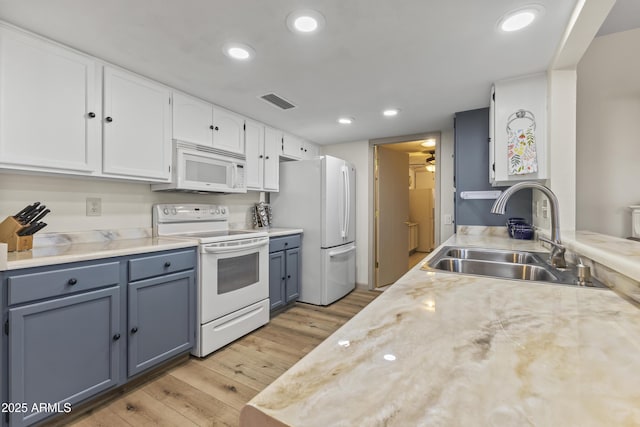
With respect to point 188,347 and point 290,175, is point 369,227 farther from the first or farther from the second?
point 188,347

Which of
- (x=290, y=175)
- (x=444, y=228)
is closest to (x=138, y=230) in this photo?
(x=290, y=175)

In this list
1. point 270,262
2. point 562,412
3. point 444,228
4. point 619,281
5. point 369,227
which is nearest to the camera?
point 562,412

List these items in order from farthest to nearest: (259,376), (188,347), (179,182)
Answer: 1. (179,182)
2. (188,347)
3. (259,376)

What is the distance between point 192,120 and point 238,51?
911mm

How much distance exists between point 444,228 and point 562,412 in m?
3.29

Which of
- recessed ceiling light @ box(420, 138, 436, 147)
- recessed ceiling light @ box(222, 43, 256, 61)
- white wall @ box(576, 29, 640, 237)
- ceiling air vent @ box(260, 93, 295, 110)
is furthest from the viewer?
recessed ceiling light @ box(420, 138, 436, 147)

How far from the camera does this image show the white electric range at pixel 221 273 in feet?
7.14

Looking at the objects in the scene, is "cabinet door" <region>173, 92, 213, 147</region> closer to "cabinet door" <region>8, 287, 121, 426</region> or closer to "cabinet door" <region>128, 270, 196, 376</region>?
"cabinet door" <region>128, 270, 196, 376</region>

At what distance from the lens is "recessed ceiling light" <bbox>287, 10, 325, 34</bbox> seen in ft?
4.84

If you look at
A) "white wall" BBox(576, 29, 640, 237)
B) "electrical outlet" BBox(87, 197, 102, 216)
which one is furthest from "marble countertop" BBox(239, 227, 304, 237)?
"white wall" BBox(576, 29, 640, 237)

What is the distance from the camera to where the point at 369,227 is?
402 cm

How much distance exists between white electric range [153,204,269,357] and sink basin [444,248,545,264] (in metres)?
1.63

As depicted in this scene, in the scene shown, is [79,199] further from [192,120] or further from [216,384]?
[216,384]

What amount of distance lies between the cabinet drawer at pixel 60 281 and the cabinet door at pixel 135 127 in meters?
0.71
